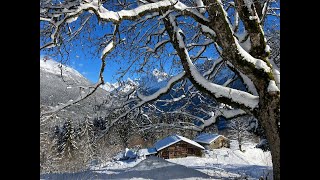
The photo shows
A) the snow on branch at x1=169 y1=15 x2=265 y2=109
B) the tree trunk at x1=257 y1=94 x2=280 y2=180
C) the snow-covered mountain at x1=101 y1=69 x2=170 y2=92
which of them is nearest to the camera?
the tree trunk at x1=257 y1=94 x2=280 y2=180

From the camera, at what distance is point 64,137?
4100 centimetres

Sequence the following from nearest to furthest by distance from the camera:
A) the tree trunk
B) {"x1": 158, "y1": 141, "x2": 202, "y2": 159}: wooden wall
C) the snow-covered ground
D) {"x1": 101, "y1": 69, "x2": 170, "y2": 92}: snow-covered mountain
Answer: the tree trunk
{"x1": 101, "y1": 69, "x2": 170, "y2": 92}: snow-covered mountain
the snow-covered ground
{"x1": 158, "y1": 141, "x2": 202, "y2": 159}: wooden wall

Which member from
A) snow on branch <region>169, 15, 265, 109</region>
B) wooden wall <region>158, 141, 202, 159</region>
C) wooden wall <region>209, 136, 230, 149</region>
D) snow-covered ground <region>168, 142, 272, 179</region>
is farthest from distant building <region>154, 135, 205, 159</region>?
snow on branch <region>169, 15, 265, 109</region>

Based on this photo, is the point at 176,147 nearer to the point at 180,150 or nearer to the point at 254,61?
the point at 180,150

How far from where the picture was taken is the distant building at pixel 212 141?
41.2 m

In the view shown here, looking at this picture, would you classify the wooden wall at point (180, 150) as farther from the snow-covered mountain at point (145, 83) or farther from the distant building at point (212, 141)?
the snow-covered mountain at point (145, 83)

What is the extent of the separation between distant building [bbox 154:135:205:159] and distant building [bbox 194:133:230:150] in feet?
27.0

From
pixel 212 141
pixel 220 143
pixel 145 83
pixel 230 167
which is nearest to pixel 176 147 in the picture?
pixel 212 141

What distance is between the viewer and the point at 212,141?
143 feet

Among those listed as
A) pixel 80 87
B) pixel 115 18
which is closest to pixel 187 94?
pixel 80 87

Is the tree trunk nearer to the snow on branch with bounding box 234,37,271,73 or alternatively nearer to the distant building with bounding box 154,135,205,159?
the snow on branch with bounding box 234,37,271,73

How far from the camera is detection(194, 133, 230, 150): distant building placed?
41.2 m

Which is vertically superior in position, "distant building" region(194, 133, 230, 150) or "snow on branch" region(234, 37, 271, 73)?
"snow on branch" region(234, 37, 271, 73)

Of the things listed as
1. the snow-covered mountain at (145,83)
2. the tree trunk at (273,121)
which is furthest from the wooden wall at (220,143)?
the tree trunk at (273,121)
